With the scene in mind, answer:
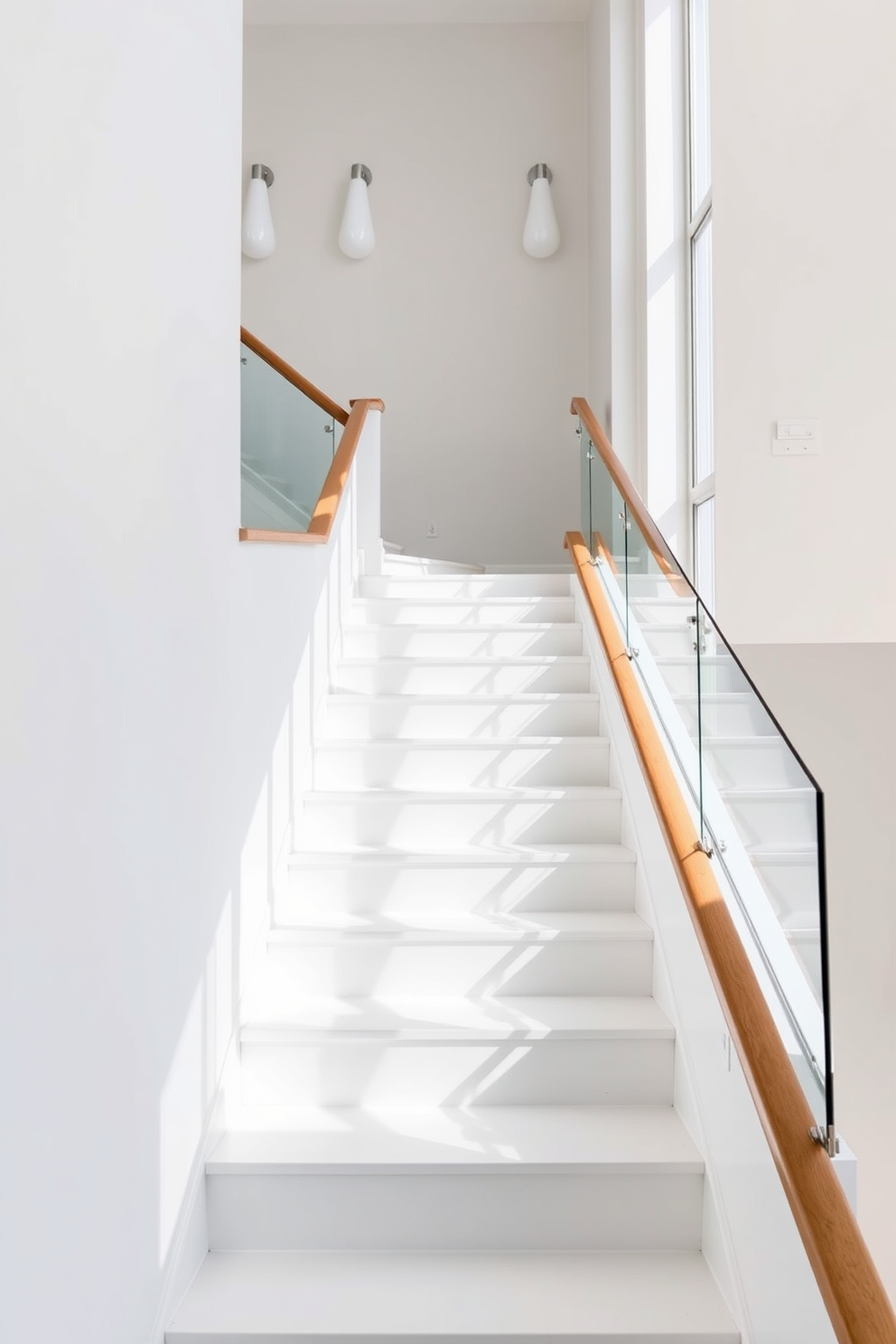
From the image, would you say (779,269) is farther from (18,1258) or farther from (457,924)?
(18,1258)

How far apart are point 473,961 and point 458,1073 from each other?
1.18ft

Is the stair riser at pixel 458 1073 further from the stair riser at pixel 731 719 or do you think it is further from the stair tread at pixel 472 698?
the stair tread at pixel 472 698

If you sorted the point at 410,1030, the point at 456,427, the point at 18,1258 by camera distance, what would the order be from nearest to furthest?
the point at 18,1258 → the point at 410,1030 → the point at 456,427

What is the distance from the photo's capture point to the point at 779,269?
4586mm

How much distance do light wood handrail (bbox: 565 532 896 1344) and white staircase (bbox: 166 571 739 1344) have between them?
0.43 meters

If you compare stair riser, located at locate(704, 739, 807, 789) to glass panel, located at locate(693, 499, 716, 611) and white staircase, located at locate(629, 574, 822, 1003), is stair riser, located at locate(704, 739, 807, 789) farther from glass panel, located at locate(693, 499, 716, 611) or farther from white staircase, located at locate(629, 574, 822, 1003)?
glass panel, located at locate(693, 499, 716, 611)

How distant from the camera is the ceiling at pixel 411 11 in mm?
7129

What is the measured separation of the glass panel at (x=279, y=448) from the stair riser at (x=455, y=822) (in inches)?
46.4

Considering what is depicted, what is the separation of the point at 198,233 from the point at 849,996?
424 cm

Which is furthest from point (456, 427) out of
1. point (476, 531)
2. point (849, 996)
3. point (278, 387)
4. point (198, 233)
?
point (198, 233)

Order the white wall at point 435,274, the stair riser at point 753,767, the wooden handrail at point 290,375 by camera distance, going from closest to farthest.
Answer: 1. the stair riser at point 753,767
2. the wooden handrail at point 290,375
3. the white wall at point 435,274

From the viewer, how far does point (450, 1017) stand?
2.80m

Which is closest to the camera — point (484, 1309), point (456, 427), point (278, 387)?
point (484, 1309)

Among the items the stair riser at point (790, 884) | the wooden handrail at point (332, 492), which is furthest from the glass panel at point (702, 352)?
the stair riser at point (790, 884)
